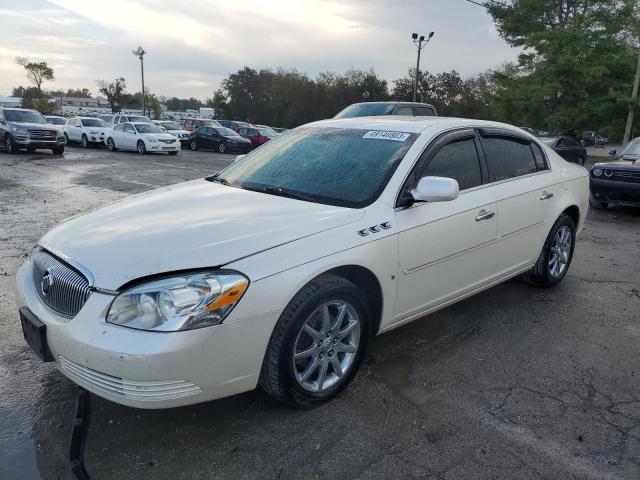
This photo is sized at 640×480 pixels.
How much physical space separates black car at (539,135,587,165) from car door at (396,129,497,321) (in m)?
19.2

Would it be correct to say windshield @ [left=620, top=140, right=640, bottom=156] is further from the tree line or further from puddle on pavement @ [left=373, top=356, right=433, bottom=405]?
the tree line

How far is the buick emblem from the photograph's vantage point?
2.73 meters

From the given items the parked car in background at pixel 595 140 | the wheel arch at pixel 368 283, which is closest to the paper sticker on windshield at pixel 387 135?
the wheel arch at pixel 368 283

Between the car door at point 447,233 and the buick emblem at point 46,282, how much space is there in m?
1.97

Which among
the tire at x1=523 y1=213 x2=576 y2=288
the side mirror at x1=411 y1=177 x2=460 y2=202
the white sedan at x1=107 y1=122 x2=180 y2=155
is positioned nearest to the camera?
the side mirror at x1=411 y1=177 x2=460 y2=202

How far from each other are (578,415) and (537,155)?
2.57 meters

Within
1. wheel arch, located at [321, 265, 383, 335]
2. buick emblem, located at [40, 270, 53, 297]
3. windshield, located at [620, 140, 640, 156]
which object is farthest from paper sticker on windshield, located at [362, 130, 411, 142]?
windshield, located at [620, 140, 640, 156]

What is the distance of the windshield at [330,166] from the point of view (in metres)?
3.35

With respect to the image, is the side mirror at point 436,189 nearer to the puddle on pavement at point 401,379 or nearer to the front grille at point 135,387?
the puddle on pavement at point 401,379

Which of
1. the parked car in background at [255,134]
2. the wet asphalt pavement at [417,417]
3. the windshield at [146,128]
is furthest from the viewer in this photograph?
the parked car in background at [255,134]

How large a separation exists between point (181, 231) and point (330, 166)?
1.24 meters

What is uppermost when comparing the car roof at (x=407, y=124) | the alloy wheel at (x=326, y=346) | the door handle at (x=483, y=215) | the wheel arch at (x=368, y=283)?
the car roof at (x=407, y=124)

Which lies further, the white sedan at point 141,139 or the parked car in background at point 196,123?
the parked car in background at point 196,123

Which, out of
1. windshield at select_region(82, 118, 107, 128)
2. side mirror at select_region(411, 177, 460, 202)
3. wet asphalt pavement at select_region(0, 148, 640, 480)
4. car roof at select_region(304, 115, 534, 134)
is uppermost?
windshield at select_region(82, 118, 107, 128)
